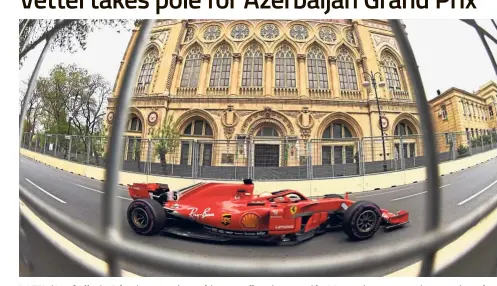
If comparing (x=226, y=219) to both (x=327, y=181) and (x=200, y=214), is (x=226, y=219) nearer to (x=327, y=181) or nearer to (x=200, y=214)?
(x=200, y=214)

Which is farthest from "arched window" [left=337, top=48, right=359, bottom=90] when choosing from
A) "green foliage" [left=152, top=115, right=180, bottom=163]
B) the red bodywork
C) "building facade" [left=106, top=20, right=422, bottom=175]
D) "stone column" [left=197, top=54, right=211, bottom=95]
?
"green foliage" [left=152, top=115, right=180, bottom=163]

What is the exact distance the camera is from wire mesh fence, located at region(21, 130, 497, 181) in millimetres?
1558

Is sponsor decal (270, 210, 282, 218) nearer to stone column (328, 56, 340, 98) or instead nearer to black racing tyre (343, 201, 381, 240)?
→ black racing tyre (343, 201, 381, 240)

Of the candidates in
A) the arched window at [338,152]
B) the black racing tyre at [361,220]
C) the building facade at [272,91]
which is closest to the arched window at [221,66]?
the building facade at [272,91]

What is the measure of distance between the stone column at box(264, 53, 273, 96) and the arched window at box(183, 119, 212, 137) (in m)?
0.43

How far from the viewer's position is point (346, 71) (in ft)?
5.57

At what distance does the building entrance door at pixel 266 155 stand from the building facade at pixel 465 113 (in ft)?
3.21

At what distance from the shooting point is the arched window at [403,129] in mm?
1612

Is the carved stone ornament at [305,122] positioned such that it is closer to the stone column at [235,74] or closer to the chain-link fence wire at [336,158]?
the chain-link fence wire at [336,158]

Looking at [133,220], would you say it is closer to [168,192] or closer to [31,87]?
[168,192]

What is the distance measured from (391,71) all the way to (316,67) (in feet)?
1.52

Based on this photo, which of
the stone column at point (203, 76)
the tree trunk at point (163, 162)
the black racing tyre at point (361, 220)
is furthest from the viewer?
the stone column at point (203, 76)
